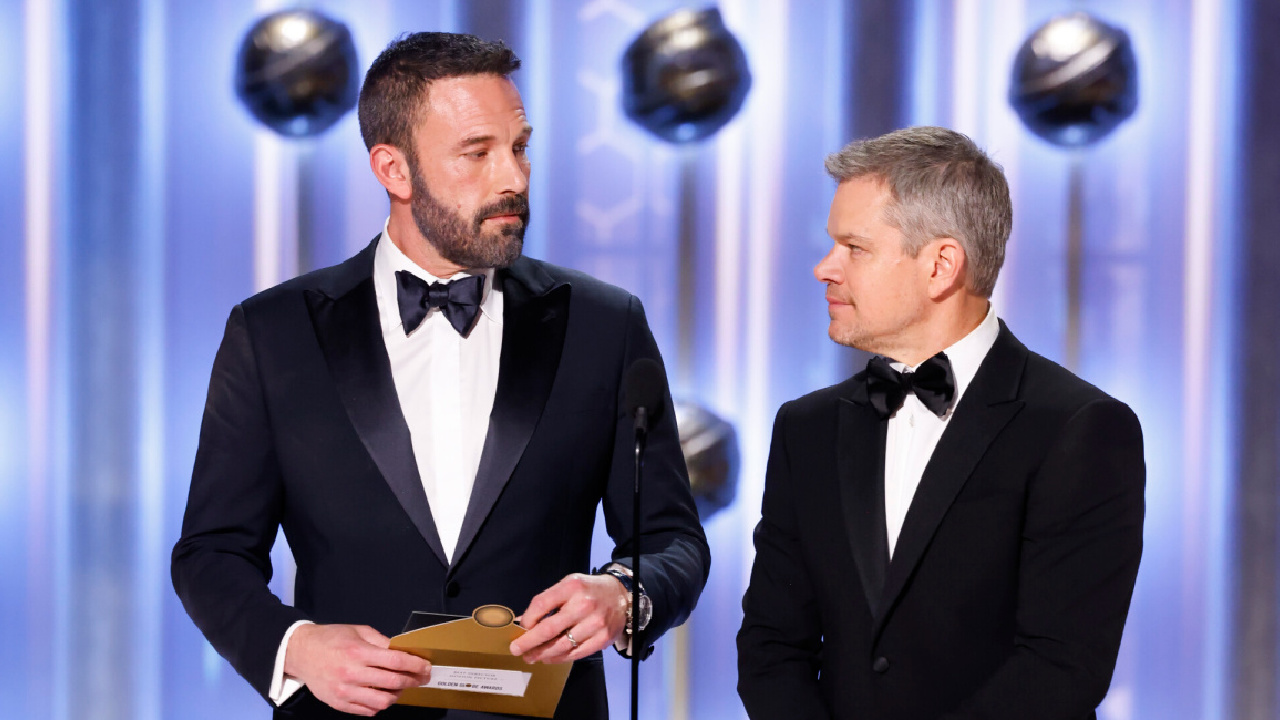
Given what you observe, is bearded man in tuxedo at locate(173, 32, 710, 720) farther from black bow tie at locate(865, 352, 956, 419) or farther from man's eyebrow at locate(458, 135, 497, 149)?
black bow tie at locate(865, 352, 956, 419)

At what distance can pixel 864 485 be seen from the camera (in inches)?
81.0

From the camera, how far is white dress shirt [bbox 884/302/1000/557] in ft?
6.75

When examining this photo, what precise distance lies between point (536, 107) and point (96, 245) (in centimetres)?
120

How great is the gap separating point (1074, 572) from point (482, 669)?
33.3 inches

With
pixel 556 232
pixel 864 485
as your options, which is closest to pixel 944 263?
pixel 864 485

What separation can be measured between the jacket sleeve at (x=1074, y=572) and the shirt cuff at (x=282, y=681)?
0.98 m

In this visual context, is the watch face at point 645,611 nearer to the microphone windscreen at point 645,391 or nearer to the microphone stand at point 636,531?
the microphone stand at point 636,531

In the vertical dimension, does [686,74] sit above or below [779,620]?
above

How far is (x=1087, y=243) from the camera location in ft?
11.6

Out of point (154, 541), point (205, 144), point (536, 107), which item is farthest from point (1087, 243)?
point (154, 541)

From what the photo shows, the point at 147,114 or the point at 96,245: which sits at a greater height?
the point at 147,114

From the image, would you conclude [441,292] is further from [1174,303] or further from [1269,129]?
[1269,129]

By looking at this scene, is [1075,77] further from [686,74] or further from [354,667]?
[354,667]

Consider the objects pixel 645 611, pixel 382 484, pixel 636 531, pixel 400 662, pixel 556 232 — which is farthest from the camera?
pixel 556 232
